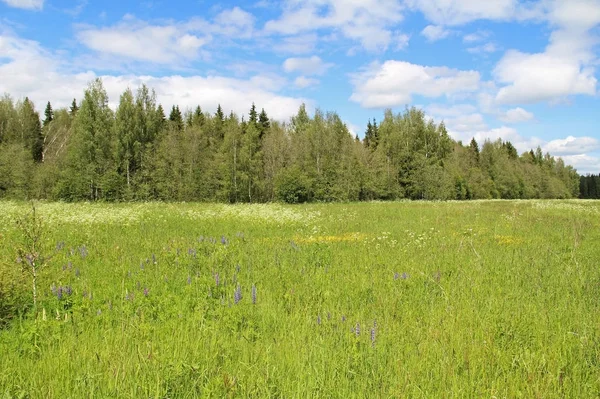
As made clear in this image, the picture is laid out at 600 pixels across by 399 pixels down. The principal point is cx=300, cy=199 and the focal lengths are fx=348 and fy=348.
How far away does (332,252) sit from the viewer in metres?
8.58

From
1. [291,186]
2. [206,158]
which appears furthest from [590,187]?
[206,158]

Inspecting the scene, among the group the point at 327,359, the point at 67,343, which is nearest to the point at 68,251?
the point at 67,343

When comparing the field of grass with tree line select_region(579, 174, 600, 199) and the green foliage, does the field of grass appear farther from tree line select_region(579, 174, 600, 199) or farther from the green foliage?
tree line select_region(579, 174, 600, 199)

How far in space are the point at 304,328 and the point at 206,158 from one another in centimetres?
4454

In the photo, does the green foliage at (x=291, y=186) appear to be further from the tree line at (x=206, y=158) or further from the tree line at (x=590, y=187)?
the tree line at (x=590, y=187)

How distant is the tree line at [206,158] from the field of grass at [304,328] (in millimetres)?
35687

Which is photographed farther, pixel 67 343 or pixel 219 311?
pixel 219 311

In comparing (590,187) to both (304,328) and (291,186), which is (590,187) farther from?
(304,328)

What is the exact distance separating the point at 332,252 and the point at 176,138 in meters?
41.3

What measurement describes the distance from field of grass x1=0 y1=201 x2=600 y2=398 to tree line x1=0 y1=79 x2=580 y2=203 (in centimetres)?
3569

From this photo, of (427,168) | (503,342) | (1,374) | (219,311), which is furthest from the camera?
(427,168)

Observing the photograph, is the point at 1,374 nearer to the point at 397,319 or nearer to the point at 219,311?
the point at 219,311

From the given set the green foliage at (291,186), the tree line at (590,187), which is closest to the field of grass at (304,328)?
the green foliage at (291,186)

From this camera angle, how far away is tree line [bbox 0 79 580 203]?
38844 millimetres
